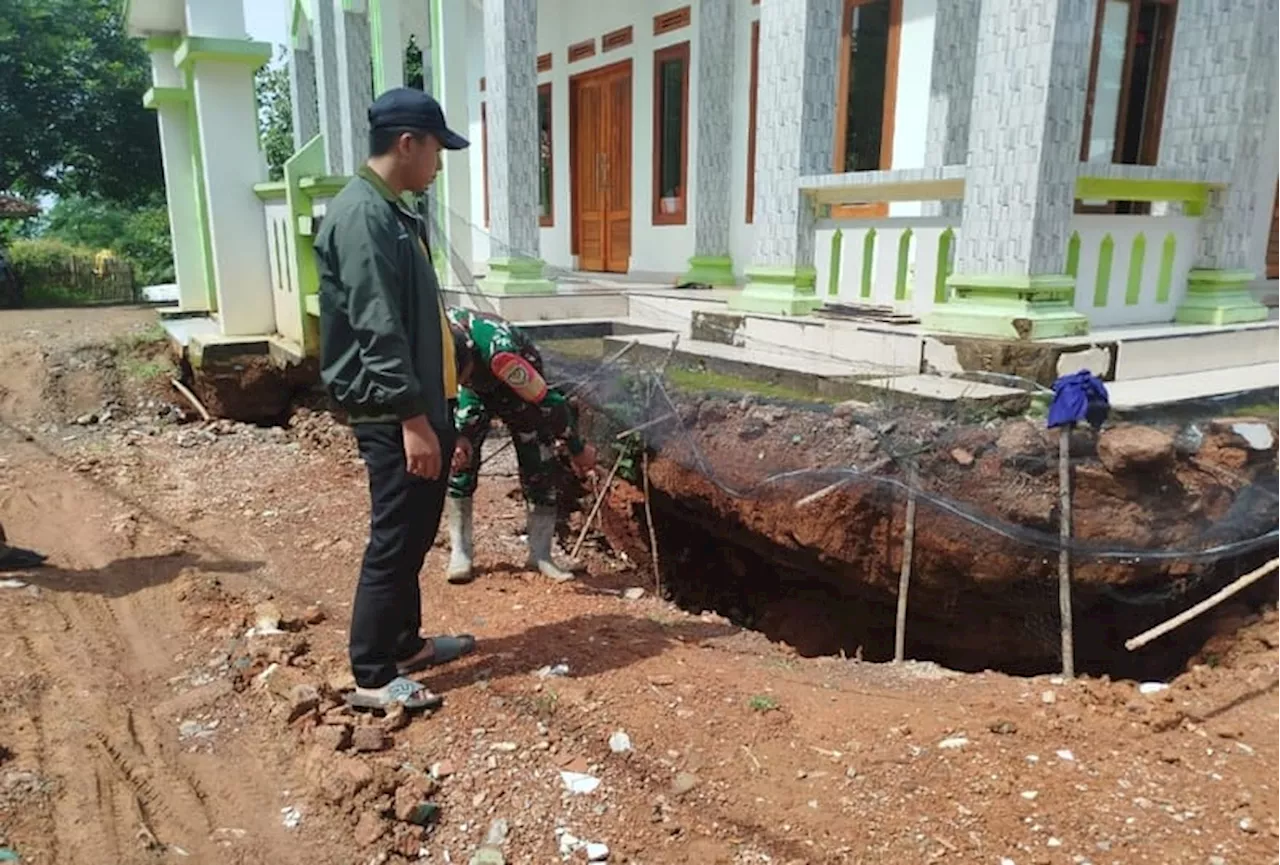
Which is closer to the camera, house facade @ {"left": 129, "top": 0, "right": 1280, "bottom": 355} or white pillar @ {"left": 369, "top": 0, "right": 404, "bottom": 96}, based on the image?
house facade @ {"left": 129, "top": 0, "right": 1280, "bottom": 355}

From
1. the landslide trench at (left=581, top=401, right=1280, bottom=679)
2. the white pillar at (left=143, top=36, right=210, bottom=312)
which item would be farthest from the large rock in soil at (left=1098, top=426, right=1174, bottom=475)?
the white pillar at (left=143, top=36, right=210, bottom=312)

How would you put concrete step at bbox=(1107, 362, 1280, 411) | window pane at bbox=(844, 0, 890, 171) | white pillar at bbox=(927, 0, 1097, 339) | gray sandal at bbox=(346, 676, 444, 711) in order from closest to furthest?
gray sandal at bbox=(346, 676, 444, 711) → concrete step at bbox=(1107, 362, 1280, 411) → white pillar at bbox=(927, 0, 1097, 339) → window pane at bbox=(844, 0, 890, 171)

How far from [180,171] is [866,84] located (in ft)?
25.7

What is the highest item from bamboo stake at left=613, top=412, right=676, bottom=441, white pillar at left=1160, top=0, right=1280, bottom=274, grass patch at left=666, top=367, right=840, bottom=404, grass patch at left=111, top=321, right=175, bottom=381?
white pillar at left=1160, top=0, right=1280, bottom=274

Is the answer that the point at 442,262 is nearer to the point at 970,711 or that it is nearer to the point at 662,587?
the point at 662,587

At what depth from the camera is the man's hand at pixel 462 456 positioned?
13.6 ft

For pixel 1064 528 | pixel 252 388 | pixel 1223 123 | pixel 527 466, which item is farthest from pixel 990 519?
pixel 252 388

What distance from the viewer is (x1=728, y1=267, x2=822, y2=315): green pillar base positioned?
6.52 meters

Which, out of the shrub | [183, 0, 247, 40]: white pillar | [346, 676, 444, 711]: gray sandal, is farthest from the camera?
the shrub

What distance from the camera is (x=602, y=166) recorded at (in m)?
11.7

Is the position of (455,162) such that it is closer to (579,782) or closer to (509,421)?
(509,421)

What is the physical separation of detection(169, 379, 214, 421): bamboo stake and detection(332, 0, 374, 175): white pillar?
3171 millimetres

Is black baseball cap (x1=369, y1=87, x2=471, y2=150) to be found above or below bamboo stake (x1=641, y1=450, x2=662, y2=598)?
above

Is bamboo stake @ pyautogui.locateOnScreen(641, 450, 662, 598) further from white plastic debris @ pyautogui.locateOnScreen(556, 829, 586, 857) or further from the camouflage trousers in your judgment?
white plastic debris @ pyautogui.locateOnScreen(556, 829, 586, 857)
